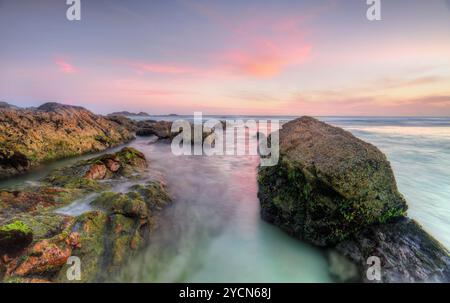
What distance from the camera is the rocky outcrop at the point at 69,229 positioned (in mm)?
3359

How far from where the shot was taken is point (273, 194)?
5.70 meters

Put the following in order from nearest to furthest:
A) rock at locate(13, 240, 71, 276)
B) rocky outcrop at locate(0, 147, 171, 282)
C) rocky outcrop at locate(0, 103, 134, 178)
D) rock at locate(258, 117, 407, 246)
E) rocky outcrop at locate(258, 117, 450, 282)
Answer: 1. rock at locate(13, 240, 71, 276)
2. rocky outcrop at locate(0, 147, 171, 282)
3. rocky outcrop at locate(258, 117, 450, 282)
4. rock at locate(258, 117, 407, 246)
5. rocky outcrop at locate(0, 103, 134, 178)

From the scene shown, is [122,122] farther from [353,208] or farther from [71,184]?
[353,208]

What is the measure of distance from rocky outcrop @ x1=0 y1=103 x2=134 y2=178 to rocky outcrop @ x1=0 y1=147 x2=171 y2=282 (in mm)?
3242

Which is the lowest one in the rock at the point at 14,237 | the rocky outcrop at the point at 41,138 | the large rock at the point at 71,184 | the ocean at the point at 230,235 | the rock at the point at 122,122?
the ocean at the point at 230,235

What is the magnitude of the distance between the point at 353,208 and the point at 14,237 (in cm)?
582

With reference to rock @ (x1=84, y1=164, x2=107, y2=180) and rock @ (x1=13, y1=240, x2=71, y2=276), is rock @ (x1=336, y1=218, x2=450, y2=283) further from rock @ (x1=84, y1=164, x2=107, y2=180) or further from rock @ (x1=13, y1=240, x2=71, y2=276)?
rock @ (x1=84, y1=164, x2=107, y2=180)

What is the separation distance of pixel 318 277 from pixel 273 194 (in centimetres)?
211

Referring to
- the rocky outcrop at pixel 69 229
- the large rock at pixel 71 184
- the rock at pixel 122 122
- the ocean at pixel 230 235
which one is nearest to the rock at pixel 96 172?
the large rock at pixel 71 184

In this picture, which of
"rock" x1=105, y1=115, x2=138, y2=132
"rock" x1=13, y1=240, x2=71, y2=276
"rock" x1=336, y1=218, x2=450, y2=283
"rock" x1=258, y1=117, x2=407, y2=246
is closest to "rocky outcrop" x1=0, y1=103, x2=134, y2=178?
"rock" x1=13, y1=240, x2=71, y2=276

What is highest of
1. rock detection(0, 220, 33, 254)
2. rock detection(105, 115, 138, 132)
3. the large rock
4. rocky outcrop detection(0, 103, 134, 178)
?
rock detection(105, 115, 138, 132)

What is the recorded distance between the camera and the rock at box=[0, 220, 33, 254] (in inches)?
134

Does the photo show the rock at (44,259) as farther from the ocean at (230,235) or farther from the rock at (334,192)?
the rock at (334,192)

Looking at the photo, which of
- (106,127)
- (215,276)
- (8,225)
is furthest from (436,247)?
(106,127)
